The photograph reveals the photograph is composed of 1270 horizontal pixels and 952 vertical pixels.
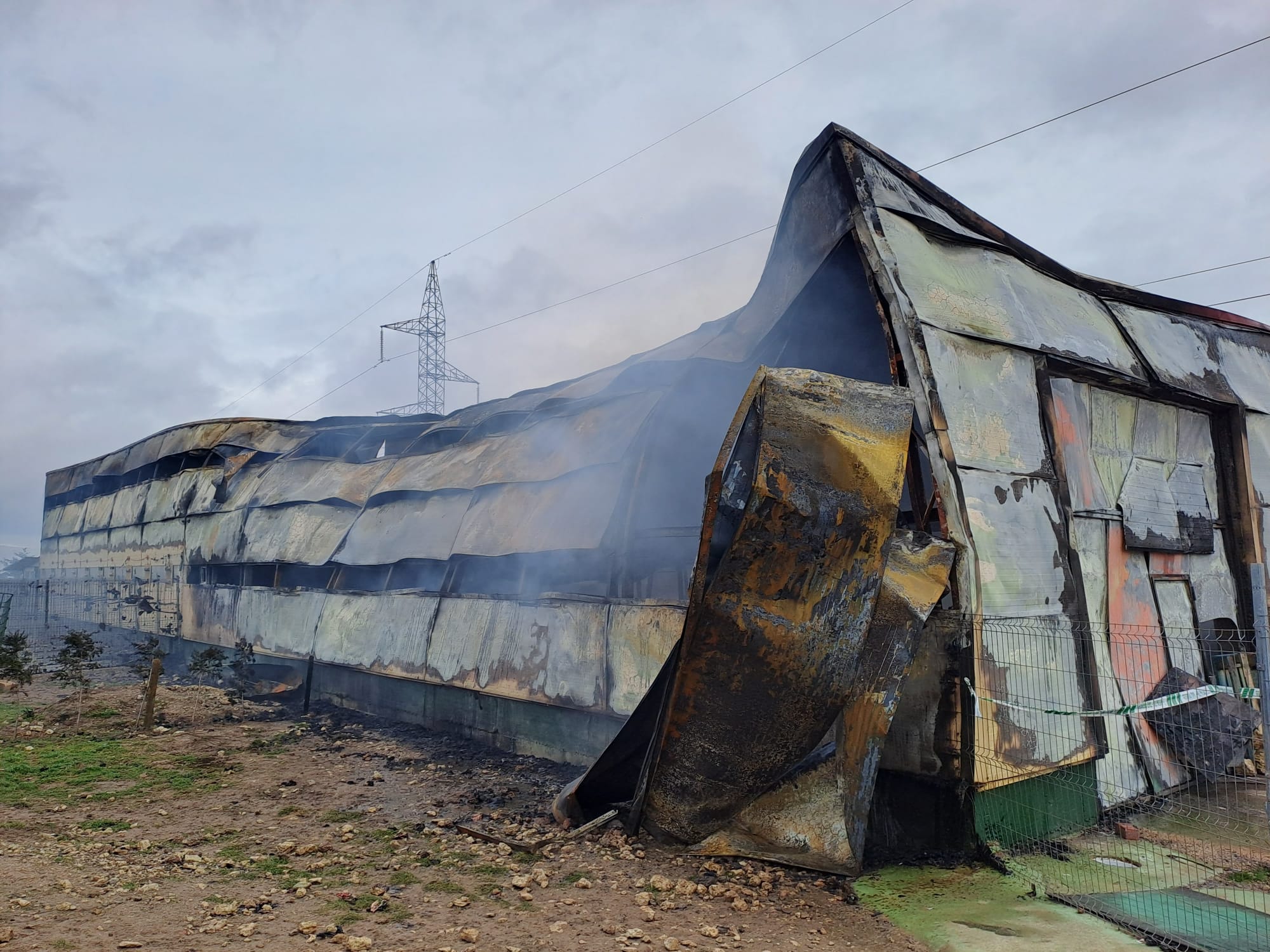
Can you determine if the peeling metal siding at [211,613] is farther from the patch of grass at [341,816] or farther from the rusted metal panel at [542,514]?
the patch of grass at [341,816]

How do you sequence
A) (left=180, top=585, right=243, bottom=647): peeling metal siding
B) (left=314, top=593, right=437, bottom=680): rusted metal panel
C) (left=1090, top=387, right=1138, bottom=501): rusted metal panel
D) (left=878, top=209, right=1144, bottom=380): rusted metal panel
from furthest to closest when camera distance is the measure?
(left=180, top=585, right=243, bottom=647): peeling metal siding < (left=314, top=593, right=437, bottom=680): rusted metal panel < (left=1090, top=387, right=1138, bottom=501): rusted metal panel < (left=878, top=209, right=1144, bottom=380): rusted metal panel

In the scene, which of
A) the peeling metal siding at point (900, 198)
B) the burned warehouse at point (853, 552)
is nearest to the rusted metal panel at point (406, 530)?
the burned warehouse at point (853, 552)

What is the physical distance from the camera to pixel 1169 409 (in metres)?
7.50

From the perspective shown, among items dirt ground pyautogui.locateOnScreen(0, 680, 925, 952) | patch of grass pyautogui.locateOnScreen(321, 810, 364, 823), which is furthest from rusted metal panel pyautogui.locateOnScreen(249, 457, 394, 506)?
patch of grass pyautogui.locateOnScreen(321, 810, 364, 823)

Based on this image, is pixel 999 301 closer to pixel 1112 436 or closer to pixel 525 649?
pixel 1112 436

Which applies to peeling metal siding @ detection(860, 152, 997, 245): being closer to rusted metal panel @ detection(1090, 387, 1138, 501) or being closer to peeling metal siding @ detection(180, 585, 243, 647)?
rusted metal panel @ detection(1090, 387, 1138, 501)

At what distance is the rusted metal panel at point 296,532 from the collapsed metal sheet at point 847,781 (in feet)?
31.4

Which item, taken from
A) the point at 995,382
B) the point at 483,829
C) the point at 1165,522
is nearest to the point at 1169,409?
the point at 1165,522

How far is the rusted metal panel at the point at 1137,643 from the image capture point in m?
6.17

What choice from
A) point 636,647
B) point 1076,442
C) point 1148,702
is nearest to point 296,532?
point 636,647

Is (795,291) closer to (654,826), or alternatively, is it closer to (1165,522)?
(1165,522)

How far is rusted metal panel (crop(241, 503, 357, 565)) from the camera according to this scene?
42.5 ft

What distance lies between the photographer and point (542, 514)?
356 inches

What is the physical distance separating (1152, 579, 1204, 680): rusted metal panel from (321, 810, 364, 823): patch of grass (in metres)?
7.01
